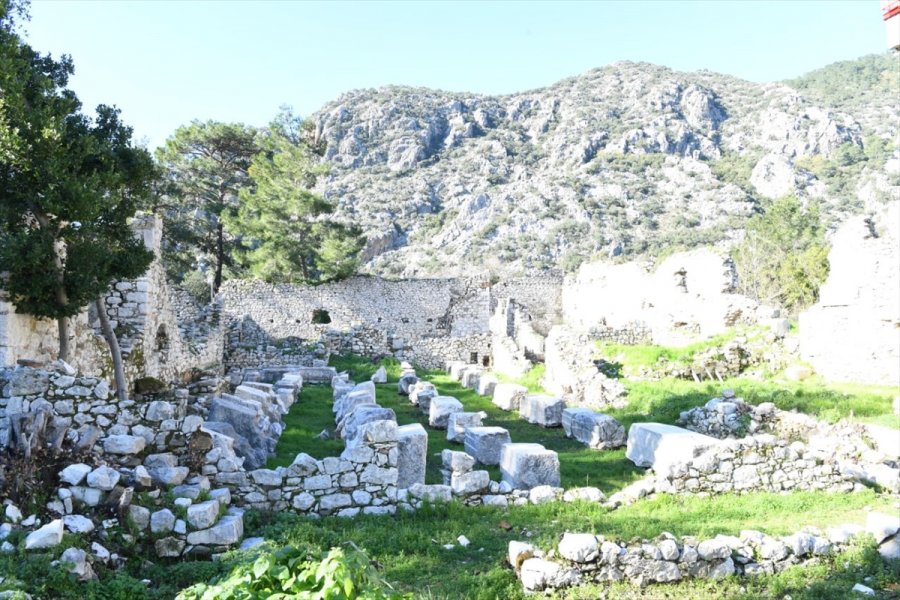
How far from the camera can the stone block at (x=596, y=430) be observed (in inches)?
404

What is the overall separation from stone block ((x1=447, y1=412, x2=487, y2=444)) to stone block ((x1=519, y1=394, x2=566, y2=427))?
1457 millimetres

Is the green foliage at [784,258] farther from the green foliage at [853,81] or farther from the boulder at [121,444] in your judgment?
the green foliage at [853,81]

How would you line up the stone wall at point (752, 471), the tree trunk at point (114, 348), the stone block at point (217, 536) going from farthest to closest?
the tree trunk at point (114, 348) < the stone wall at point (752, 471) < the stone block at point (217, 536)

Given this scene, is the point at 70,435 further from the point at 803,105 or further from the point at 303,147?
the point at 803,105

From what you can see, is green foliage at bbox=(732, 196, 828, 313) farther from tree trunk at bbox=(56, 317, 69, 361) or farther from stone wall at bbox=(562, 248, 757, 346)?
tree trunk at bbox=(56, 317, 69, 361)

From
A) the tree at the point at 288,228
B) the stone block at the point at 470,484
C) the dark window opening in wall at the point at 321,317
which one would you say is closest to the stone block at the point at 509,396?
the stone block at the point at 470,484

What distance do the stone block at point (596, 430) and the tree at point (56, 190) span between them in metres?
7.43

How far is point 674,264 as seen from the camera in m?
23.6

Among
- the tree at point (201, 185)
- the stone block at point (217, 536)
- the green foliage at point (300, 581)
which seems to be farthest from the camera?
the tree at point (201, 185)

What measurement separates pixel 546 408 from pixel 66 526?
331 inches

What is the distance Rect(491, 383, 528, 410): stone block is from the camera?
14070 millimetres

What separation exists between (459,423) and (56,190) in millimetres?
6890

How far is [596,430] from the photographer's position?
10.4 meters

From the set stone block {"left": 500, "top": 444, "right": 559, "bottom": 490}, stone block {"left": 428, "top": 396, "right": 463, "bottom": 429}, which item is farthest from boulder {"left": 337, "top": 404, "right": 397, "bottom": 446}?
stone block {"left": 500, "top": 444, "right": 559, "bottom": 490}
